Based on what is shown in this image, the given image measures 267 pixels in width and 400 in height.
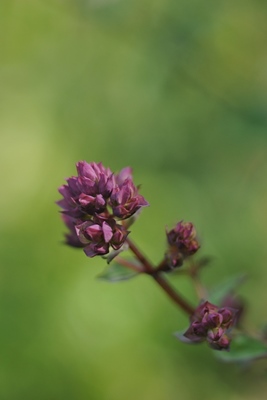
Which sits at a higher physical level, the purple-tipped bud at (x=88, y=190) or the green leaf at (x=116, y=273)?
the purple-tipped bud at (x=88, y=190)

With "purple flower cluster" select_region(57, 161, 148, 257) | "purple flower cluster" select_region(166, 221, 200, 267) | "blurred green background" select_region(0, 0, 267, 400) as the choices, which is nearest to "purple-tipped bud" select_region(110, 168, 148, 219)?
"purple flower cluster" select_region(57, 161, 148, 257)

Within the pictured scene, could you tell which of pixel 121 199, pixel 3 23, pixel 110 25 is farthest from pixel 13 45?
pixel 121 199

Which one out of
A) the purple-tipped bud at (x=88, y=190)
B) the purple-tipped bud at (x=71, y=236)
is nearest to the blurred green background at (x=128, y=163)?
the purple-tipped bud at (x=71, y=236)

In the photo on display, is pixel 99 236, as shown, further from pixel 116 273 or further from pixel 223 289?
pixel 223 289

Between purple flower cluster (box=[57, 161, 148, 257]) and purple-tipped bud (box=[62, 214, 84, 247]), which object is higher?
purple flower cluster (box=[57, 161, 148, 257])

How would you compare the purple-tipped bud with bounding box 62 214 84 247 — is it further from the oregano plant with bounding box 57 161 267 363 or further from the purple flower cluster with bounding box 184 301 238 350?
the purple flower cluster with bounding box 184 301 238 350

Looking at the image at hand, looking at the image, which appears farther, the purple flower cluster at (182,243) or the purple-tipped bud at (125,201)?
the purple flower cluster at (182,243)

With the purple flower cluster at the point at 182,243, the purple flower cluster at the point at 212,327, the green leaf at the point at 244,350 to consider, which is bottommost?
the green leaf at the point at 244,350

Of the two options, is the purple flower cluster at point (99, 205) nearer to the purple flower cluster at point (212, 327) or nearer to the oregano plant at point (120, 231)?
the oregano plant at point (120, 231)
